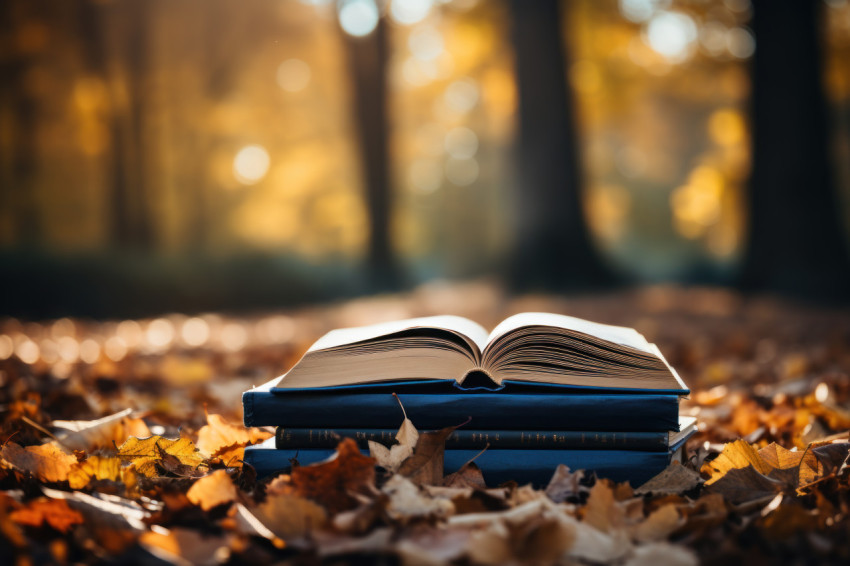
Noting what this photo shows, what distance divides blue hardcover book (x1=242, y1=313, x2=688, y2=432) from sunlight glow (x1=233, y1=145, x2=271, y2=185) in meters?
22.9

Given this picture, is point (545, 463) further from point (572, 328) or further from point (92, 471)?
point (92, 471)

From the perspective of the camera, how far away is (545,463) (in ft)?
5.05

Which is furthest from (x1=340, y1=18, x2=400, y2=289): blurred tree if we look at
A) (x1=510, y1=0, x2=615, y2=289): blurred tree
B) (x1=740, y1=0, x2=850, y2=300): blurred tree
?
(x1=740, y1=0, x2=850, y2=300): blurred tree

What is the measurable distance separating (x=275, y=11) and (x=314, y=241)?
11.9 m

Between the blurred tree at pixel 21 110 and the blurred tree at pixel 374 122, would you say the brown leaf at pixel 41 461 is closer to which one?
the blurred tree at pixel 21 110

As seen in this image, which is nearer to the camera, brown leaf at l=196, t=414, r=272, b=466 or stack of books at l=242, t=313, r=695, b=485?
stack of books at l=242, t=313, r=695, b=485

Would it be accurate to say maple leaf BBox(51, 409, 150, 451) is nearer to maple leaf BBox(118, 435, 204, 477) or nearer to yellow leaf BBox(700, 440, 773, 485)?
maple leaf BBox(118, 435, 204, 477)

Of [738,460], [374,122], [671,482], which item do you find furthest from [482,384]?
[374,122]

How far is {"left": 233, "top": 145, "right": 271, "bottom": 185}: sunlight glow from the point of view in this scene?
23922 millimetres

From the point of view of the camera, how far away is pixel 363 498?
1305 millimetres

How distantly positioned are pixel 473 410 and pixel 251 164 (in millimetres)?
24694

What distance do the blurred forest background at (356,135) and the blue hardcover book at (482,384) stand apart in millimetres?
7132

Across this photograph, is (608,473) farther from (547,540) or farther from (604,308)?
(604,308)

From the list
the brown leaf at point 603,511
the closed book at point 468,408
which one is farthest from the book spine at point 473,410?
the brown leaf at point 603,511
